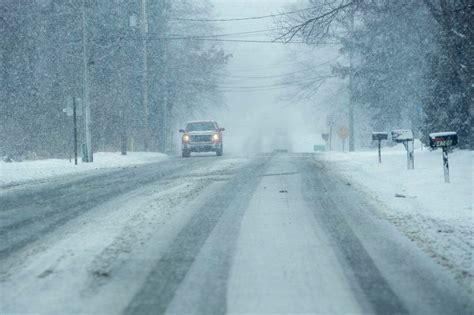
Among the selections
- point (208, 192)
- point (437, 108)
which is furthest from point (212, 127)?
point (208, 192)

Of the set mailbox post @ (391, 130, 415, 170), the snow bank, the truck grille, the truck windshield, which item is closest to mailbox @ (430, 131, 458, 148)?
the snow bank

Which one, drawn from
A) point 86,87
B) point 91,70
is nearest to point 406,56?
point 86,87

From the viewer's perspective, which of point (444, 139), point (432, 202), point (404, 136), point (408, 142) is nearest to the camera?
point (432, 202)

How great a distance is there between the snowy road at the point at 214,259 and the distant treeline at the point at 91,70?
1591 centimetres

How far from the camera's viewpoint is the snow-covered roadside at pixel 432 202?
6230 millimetres

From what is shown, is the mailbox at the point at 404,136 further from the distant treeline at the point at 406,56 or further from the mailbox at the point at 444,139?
the mailbox at the point at 444,139

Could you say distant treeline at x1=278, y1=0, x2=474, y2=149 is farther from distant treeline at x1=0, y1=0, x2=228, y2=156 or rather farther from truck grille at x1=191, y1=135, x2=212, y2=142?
distant treeline at x1=0, y1=0, x2=228, y2=156

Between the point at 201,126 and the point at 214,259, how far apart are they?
2428 cm

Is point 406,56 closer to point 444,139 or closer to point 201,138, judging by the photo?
point 201,138

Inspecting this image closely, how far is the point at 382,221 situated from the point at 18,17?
2542 centimetres

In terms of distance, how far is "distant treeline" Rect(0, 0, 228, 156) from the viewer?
28.6m

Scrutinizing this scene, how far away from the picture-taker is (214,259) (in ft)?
19.4

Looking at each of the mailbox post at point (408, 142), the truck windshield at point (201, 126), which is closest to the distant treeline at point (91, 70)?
the truck windshield at point (201, 126)

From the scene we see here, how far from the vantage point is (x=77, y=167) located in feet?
64.8
